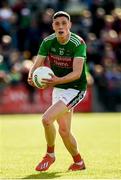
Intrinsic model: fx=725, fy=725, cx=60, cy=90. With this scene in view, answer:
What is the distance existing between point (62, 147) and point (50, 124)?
183 inches

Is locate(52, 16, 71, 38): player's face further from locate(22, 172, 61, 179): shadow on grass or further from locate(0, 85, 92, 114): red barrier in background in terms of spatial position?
locate(0, 85, 92, 114): red barrier in background

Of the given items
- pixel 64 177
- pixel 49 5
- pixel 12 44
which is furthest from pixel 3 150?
pixel 49 5

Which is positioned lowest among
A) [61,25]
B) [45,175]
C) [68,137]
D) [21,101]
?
[21,101]

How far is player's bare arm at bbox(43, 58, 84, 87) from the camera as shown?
10062 mm

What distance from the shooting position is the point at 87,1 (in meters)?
29.4

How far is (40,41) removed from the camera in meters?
26.6

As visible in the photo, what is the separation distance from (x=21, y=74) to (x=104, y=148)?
11403 millimetres

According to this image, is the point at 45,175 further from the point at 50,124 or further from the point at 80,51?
the point at 80,51

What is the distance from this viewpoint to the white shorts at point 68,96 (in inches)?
408

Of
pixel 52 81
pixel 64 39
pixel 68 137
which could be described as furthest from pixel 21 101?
pixel 52 81

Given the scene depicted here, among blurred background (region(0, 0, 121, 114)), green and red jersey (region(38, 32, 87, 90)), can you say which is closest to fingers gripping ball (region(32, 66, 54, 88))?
green and red jersey (region(38, 32, 87, 90))

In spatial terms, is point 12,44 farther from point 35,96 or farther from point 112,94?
point 112,94

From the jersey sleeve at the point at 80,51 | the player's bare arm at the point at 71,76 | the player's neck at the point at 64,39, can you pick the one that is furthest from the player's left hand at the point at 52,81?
the player's neck at the point at 64,39

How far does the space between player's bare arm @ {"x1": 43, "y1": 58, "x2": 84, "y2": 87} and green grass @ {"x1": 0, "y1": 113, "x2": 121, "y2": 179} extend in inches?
50.0
